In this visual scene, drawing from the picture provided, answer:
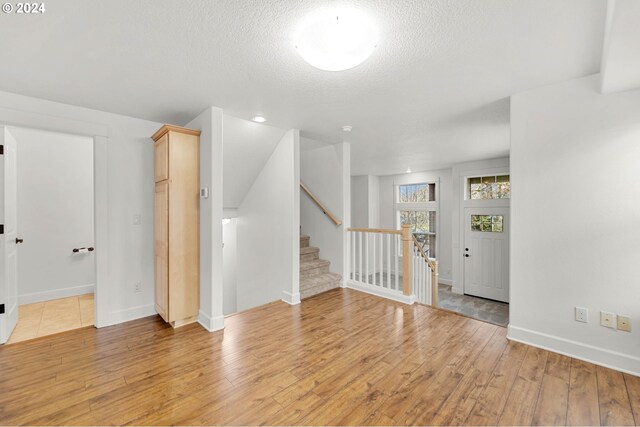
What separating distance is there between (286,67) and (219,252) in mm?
1815

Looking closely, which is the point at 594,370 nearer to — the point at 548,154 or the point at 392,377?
the point at 392,377

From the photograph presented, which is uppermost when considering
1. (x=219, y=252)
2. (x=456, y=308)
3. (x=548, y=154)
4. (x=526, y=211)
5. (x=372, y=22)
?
(x=372, y=22)

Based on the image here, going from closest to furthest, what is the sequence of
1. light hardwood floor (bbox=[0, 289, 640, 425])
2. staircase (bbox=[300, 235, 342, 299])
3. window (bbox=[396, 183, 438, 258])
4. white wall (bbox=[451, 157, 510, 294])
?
light hardwood floor (bbox=[0, 289, 640, 425])
staircase (bbox=[300, 235, 342, 299])
white wall (bbox=[451, 157, 510, 294])
window (bbox=[396, 183, 438, 258])

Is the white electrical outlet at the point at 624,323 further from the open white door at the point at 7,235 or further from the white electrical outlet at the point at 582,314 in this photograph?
the open white door at the point at 7,235

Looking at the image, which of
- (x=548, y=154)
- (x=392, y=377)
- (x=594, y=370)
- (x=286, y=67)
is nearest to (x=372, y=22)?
(x=286, y=67)

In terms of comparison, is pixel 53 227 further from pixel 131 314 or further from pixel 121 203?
pixel 131 314

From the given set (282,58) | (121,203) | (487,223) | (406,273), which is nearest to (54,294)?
(121,203)

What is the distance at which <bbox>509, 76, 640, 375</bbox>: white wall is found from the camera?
207 cm

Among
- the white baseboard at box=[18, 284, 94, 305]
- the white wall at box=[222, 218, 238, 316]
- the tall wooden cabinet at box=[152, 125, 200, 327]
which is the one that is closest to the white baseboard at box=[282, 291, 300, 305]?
the tall wooden cabinet at box=[152, 125, 200, 327]

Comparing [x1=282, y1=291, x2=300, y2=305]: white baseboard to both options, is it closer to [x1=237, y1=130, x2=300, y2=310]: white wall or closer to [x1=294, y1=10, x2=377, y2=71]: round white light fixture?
[x1=237, y1=130, x2=300, y2=310]: white wall

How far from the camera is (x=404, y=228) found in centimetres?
378

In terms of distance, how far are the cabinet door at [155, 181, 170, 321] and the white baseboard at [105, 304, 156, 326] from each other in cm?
14

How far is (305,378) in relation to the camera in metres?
2.00

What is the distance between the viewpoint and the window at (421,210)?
6691mm
